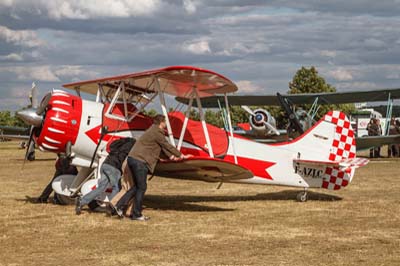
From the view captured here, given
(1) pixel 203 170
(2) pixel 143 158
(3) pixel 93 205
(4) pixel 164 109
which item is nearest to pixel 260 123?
(1) pixel 203 170

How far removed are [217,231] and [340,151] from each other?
165 inches

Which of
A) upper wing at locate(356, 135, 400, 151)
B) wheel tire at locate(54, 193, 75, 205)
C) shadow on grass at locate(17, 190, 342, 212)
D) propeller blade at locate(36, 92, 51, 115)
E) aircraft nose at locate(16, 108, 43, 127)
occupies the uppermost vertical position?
propeller blade at locate(36, 92, 51, 115)

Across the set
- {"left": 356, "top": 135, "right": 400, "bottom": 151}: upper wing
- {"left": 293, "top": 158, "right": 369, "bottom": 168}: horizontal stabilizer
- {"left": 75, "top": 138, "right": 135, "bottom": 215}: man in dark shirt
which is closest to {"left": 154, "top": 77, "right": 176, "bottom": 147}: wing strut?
{"left": 75, "top": 138, "right": 135, "bottom": 215}: man in dark shirt

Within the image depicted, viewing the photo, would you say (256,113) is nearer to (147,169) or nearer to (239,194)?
(239,194)

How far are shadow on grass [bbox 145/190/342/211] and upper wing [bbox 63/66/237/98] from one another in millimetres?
1904

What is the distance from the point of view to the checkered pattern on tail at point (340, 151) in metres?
10.4

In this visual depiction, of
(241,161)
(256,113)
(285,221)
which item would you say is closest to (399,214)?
(285,221)

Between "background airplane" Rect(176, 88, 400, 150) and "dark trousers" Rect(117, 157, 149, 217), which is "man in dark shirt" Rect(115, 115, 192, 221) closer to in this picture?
"dark trousers" Rect(117, 157, 149, 217)

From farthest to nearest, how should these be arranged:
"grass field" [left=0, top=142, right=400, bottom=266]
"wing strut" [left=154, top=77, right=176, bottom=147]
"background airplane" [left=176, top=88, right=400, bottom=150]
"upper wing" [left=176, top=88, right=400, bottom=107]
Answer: "upper wing" [left=176, top=88, right=400, bottom=107] → "background airplane" [left=176, top=88, right=400, bottom=150] → "wing strut" [left=154, top=77, right=176, bottom=147] → "grass field" [left=0, top=142, right=400, bottom=266]

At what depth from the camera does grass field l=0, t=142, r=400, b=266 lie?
19.0 feet

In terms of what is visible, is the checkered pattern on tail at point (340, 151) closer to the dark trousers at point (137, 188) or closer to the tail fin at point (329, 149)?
the tail fin at point (329, 149)

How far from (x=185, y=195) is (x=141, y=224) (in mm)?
3770

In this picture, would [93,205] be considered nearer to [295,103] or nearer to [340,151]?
[340,151]

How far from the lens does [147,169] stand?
8414mm
